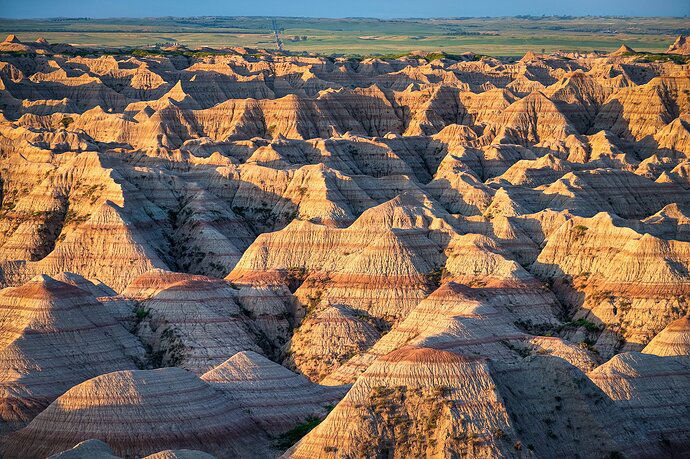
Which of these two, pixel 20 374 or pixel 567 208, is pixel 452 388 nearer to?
pixel 20 374

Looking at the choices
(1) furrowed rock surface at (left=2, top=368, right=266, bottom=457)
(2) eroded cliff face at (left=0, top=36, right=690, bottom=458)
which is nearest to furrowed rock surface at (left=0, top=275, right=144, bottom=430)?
(2) eroded cliff face at (left=0, top=36, right=690, bottom=458)

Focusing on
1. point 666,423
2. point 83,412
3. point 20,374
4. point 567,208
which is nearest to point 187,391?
point 83,412

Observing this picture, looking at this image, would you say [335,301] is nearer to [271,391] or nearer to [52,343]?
[52,343]

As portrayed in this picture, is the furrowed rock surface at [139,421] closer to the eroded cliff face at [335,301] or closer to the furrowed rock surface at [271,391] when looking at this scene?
the eroded cliff face at [335,301]

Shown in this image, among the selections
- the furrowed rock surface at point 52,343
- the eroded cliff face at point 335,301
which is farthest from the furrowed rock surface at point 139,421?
the furrowed rock surface at point 52,343

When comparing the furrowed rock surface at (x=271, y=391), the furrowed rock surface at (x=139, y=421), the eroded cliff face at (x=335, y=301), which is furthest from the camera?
the furrowed rock surface at (x=271, y=391)

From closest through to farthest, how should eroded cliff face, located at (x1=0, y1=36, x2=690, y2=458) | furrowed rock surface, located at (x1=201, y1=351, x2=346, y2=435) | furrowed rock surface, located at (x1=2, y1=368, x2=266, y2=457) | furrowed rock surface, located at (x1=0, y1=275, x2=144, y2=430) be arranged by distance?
eroded cliff face, located at (x1=0, y1=36, x2=690, y2=458) → furrowed rock surface, located at (x1=2, y1=368, x2=266, y2=457) → furrowed rock surface, located at (x1=201, y1=351, x2=346, y2=435) → furrowed rock surface, located at (x1=0, y1=275, x2=144, y2=430)

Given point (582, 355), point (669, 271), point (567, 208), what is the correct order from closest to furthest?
1. point (582, 355)
2. point (669, 271)
3. point (567, 208)

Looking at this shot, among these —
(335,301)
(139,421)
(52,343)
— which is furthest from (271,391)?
(335,301)

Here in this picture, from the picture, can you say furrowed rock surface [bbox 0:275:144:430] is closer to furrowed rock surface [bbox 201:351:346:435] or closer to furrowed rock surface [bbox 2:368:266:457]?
furrowed rock surface [bbox 2:368:266:457]
